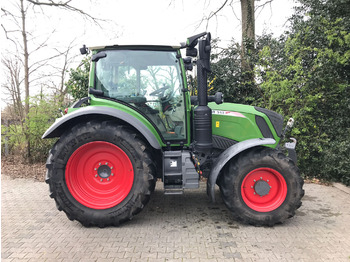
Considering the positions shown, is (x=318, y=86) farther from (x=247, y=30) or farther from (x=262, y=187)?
(x=262, y=187)

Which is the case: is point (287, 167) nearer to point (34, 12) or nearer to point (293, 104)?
point (293, 104)

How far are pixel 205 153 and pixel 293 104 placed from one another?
3.61m

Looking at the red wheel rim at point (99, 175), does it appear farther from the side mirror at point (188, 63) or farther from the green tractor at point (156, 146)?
the side mirror at point (188, 63)

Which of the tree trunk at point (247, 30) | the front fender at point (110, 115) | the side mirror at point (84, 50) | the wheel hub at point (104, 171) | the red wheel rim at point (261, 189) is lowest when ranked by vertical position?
the red wheel rim at point (261, 189)

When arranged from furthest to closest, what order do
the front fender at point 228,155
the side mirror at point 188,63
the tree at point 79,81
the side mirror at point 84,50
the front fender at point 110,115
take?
the tree at point 79,81
the side mirror at point 188,63
the side mirror at point 84,50
the front fender at point 228,155
the front fender at point 110,115

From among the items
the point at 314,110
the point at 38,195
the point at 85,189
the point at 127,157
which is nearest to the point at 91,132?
the point at 127,157

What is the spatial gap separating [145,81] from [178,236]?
2.13 meters

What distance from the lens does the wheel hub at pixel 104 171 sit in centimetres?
362

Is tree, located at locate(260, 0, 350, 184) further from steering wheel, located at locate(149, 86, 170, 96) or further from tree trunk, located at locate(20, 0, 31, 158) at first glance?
tree trunk, located at locate(20, 0, 31, 158)

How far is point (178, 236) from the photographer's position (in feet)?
10.6

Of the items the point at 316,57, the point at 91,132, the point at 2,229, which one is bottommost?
the point at 2,229

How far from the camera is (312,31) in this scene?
6590mm

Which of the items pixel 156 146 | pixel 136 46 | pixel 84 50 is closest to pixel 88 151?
pixel 156 146

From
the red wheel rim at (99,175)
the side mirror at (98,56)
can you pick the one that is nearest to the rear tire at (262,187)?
the red wheel rim at (99,175)
